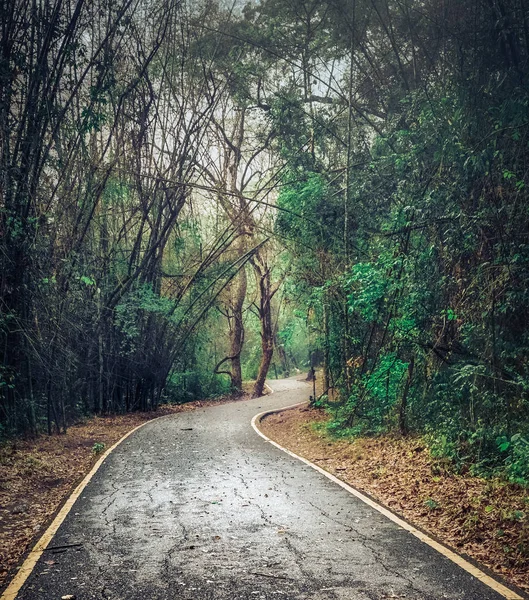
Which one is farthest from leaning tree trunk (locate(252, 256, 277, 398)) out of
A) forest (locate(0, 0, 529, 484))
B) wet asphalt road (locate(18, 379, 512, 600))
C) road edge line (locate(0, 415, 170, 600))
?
road edge line (locate(0, 415, 170, 600))

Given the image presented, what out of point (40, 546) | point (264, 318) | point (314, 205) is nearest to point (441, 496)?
point (40, 546)

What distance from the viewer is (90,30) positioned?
12391mm

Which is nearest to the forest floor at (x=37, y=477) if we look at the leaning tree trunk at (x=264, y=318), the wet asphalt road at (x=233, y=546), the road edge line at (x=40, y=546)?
the road edge line at (x=40, y=546)

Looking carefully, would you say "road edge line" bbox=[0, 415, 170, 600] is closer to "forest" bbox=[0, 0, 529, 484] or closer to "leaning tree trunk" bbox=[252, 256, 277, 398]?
"forest" bbox=[0, 0, 529, 484]

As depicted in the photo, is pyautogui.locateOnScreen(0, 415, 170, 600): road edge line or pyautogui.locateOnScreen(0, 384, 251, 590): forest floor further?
pyautogui.locateOnScreen(0, 384, 251, 590): forest floor

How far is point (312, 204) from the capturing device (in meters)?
14.2

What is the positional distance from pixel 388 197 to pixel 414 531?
8557 mm

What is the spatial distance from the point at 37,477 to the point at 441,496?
6216mm

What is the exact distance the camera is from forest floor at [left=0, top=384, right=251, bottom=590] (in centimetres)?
618

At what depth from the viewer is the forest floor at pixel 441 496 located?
17.6 ft

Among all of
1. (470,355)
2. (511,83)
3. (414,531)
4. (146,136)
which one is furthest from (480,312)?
(146,136)

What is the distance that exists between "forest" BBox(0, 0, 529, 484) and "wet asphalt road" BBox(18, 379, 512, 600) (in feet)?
7.93

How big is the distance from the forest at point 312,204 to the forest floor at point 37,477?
0.99 m

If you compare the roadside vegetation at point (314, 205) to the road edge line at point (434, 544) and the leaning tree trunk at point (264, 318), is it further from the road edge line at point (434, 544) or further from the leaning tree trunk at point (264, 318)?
the leaning tree trunk at point (264, 318)
